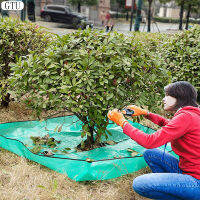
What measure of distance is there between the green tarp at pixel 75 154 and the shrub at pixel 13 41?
0.76 m

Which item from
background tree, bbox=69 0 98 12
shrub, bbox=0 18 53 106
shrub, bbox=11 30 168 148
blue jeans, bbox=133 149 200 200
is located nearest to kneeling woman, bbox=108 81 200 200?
blue jeans, bbox=133 149 200 200

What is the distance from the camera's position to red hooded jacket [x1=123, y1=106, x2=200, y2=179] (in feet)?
7.52

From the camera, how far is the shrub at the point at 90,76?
2.82 m

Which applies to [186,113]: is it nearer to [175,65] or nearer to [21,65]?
[21,65]

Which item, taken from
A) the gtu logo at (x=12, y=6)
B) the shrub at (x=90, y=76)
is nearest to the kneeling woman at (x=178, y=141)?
the shrub at (x=90, y=76)

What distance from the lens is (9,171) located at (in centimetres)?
304

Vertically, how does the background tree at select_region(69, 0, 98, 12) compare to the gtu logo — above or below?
above

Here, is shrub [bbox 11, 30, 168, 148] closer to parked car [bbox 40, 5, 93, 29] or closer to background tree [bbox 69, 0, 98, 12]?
parked car [bbox 40, 5, 93, 29]

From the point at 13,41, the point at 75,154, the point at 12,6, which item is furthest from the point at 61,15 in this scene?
the point at 75,154

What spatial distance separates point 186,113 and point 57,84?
4.23 feet

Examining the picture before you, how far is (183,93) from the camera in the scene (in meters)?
2.40

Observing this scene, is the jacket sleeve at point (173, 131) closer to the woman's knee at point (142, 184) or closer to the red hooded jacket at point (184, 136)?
the red hooded jacket at point (184, 136)

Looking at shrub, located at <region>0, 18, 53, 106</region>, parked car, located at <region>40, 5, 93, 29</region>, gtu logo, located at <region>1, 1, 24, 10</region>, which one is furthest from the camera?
parked car, located at <region>40, 5, 93, 29</region>

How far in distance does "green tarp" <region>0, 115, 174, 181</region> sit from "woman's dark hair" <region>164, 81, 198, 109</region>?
2.92ft
